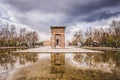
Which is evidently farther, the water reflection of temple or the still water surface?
the water reflection of temple

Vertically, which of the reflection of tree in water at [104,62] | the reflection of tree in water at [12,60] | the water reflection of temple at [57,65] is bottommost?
the reflection of tree in water at [104,62]

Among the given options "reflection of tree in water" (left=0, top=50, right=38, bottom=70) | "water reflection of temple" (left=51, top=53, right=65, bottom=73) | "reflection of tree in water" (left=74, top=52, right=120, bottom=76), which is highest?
"reflection of tree in water" (left=0, top=50, right=38, bottom=70)

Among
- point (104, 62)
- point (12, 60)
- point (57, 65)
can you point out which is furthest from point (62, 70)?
point (12, 60)

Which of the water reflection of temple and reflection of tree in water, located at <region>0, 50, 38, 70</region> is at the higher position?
reflection of tree in water, located at <region>0, 50, 38, 70</region>

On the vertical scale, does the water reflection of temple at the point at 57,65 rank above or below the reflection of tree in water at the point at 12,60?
below

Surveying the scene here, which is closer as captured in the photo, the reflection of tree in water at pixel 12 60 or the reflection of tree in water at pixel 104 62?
the reflection of tree in water at pixel 104 62

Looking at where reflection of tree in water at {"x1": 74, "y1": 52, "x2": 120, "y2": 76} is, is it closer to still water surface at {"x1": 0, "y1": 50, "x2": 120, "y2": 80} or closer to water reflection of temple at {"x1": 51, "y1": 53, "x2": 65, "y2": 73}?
still water surface at {"x1": 0, "y1": 50, "x2": 120, "y2": 80}

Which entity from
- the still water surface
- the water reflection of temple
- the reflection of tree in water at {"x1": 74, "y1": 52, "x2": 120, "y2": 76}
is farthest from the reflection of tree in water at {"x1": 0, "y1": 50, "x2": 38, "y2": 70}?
the reflection of tree in water at {"x1": 74, "y1": 52, "x2": 120, "y2": 76}

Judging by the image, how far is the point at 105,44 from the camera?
192ft

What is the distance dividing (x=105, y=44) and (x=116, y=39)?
→ 11.9 m

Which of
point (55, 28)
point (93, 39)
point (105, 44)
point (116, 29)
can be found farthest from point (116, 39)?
point (93, 39)

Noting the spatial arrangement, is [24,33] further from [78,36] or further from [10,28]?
[78,36]

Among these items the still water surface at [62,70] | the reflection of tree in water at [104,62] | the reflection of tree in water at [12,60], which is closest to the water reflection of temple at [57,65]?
the still water surface at [62,70]

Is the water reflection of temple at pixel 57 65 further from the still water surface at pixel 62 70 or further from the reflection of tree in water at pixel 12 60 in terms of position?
the reflection of tree in water at pixel 12 60
